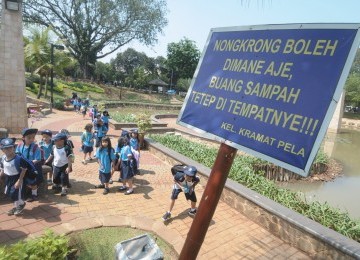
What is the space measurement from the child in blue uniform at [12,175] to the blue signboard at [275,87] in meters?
4.07

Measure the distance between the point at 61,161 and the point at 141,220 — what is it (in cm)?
232

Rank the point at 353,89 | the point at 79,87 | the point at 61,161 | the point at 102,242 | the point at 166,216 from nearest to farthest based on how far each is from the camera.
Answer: the point at 102,242, the point at 166,216, the point at 61,161, the point at 79,87, the point at 353,89

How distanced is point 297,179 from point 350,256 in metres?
8.61

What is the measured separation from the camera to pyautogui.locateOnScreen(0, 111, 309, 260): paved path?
5.11 m

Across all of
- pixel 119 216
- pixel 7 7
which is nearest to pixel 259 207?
pixel 119 216

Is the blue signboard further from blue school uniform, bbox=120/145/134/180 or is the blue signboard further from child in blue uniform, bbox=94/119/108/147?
child in blue uniform, bbox=94/119/108/147

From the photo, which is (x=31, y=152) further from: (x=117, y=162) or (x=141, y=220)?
(x=141, y=220)

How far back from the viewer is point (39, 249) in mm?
3191

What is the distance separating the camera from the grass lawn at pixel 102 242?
4426 millimetres

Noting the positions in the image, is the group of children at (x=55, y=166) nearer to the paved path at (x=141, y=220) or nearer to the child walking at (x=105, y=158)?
the child walking at (x=105, y=158)

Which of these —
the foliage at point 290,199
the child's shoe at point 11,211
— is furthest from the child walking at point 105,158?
the foliage at point 290,199

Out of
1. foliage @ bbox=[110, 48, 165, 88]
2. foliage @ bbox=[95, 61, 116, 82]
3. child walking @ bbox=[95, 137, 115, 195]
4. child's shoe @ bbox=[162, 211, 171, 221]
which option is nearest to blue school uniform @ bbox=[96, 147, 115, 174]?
child walking @ bbox=[95, 137, 115, 195]

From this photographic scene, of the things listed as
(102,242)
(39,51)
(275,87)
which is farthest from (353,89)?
(275,87)

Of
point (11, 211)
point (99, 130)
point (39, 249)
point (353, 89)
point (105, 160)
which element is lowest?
point (11, 211)
